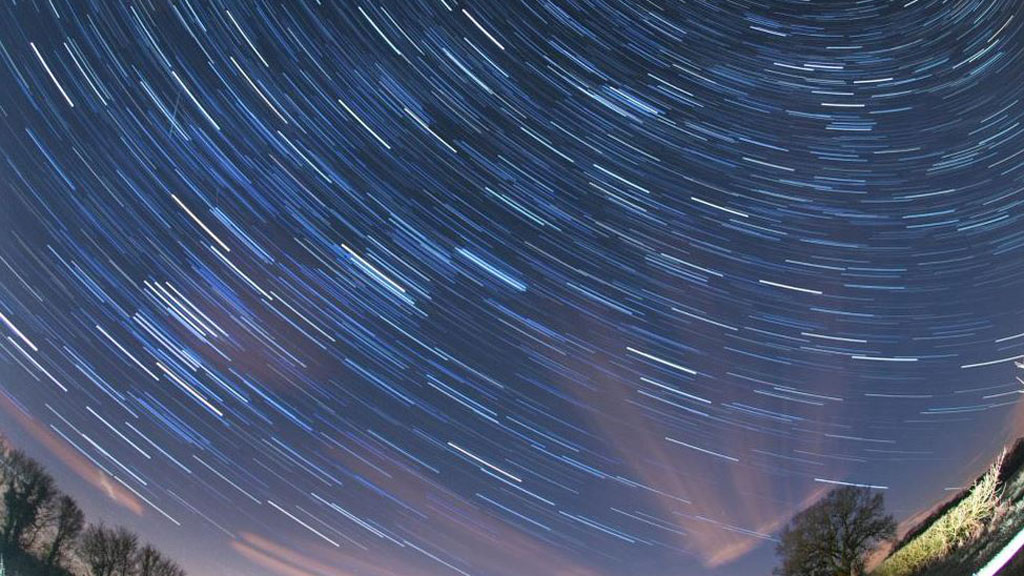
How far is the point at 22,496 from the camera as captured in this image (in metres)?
37.1

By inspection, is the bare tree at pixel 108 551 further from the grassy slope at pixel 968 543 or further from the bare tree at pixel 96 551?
the grassy slope at pixel 968 543

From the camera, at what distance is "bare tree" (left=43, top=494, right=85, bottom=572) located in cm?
3794

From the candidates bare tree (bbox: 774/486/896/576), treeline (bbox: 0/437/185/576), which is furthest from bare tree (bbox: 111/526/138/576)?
bare tree (bbox: 774/486/896/576)

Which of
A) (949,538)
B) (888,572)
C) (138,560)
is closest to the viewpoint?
(949,538)

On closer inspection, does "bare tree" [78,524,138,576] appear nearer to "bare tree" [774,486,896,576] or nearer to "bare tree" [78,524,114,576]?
"bare tree" [78,524,114,576]

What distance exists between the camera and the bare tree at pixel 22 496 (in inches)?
1403

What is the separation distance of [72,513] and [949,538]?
41.5 metres

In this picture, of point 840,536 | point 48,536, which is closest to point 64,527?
point 48,536

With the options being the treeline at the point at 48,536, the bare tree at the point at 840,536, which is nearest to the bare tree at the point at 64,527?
the treeline at the point at 48,536

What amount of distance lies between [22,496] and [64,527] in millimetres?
2814

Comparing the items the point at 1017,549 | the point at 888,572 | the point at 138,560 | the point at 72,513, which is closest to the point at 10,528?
the point at 72,513

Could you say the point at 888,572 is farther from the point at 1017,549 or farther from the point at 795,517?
the point at 1017,549

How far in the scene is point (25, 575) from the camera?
33938 mm

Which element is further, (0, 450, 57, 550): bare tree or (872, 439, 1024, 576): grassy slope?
(0, 450, 57, 550): bare tree
